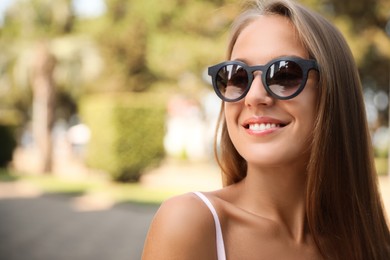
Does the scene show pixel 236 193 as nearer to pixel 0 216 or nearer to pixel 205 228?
pixel 205 228

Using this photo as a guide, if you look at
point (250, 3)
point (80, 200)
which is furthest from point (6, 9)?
point (250, 3)

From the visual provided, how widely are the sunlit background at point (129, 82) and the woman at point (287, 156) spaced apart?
28.7ft

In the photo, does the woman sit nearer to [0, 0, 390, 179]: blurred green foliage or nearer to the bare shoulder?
the bare shoulder

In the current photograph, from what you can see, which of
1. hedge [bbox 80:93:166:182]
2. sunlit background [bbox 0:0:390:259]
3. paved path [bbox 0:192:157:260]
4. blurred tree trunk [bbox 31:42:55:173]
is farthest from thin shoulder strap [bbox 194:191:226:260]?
blurred tree trunk [bbox 31:42:55:173]

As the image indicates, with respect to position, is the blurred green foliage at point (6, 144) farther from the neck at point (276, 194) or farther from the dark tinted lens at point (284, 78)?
the dark tinted lens at point (284, 78)

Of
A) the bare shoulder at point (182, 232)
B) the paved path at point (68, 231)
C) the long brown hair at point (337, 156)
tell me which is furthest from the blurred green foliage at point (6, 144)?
the bare shoulder at point (182, 232)

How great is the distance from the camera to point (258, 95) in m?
1.56

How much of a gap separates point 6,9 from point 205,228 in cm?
2375

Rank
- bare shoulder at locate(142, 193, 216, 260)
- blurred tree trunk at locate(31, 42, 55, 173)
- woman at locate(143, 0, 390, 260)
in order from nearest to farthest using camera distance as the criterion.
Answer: bare shoulder at locate(142, 193, 216, 260)
woman at locate(143, 0, 390, 260)
blurred tree trunk at locate(31, 42, 55, 173)

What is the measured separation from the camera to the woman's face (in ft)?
5.08

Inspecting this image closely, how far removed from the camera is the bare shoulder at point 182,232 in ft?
4.47

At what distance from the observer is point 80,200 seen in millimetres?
13258

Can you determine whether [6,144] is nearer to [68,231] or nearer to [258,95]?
[68,231]

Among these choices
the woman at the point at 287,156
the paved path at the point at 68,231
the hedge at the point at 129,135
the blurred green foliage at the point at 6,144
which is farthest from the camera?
the blurred green foliage at the point at 6,144
